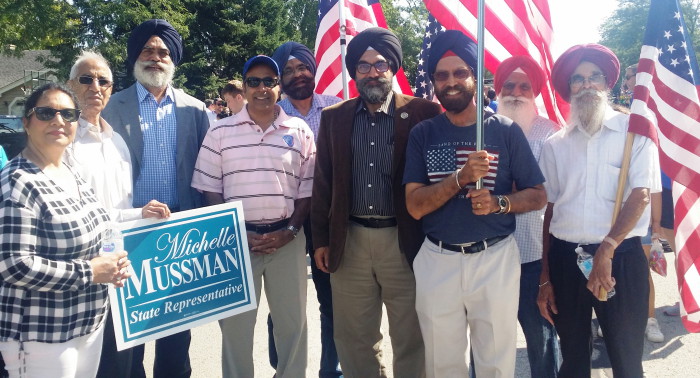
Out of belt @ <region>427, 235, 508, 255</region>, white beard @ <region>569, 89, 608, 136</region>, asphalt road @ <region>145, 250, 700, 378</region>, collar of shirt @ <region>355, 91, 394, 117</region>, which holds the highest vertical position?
collar of shirt @ <region>355, 91, 394, 117</region>

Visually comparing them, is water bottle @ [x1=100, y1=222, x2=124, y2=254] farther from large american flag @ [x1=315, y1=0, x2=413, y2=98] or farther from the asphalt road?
large american flag @ [x1=315, y1=0, x2=413, y2=98]

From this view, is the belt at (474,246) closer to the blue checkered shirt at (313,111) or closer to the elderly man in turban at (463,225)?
the elderly man in turban at (463,225)

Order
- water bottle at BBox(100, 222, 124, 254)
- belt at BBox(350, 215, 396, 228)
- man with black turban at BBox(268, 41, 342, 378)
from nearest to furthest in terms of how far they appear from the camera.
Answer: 1. water bottle at BBox(100, 222, 124, 254)
2. belt at BBox(350, 215, 396, 228)
3. man with black turban at BBox(268, 41, 342, 378)

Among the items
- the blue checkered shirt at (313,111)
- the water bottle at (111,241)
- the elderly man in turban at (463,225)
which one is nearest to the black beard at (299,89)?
Answer: the blue checkered shirt at (313,111)

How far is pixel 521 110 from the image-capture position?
11.9 feet

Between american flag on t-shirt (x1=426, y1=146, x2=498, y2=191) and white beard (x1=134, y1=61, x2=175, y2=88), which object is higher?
white beard (x1=134, y1=61, x2=175, y2=88)

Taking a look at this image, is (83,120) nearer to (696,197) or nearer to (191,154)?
(191,154)

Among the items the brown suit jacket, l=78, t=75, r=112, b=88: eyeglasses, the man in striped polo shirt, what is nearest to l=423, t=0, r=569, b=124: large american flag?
the brown suit jacket

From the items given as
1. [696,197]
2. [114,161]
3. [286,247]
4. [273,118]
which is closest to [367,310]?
[286,247]

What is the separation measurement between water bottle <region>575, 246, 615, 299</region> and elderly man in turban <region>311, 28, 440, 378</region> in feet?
3.11

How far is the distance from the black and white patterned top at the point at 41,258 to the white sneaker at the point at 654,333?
4.61 meters

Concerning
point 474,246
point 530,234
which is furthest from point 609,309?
point 474,246

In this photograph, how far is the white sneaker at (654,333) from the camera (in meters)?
4.63

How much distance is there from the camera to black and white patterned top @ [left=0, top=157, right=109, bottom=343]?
2283 mm
